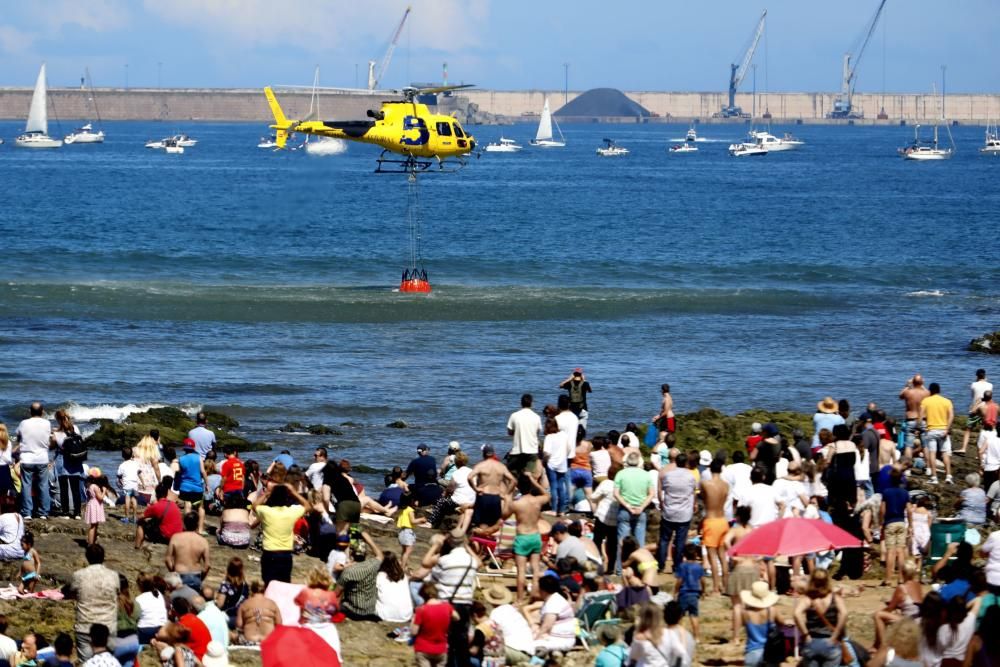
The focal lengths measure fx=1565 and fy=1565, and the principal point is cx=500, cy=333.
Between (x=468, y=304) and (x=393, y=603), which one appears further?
(x=468, y=304)

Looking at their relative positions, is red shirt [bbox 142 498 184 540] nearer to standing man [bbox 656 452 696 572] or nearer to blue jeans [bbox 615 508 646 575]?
blue jeans [bbox 615 508 646 575]

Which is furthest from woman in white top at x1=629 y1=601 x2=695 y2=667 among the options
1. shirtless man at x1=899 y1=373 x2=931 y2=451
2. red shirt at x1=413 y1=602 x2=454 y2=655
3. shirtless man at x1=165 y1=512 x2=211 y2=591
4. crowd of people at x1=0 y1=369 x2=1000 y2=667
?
shirtless man at x1=899 y1=373 x2=931 y2=451

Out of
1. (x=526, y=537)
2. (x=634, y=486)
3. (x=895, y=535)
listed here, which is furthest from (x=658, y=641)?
(x=895, y=535)

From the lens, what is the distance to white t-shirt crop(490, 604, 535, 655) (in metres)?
13.1

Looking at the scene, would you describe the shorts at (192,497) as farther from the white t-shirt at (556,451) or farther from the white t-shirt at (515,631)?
the white t-shirt at (515,631)

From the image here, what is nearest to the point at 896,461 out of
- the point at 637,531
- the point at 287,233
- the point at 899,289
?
the point at 637,531

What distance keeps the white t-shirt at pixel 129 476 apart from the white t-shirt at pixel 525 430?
182 inches

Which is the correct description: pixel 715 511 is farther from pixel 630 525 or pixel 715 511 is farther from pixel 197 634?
pixel 197 634

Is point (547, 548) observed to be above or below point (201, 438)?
below

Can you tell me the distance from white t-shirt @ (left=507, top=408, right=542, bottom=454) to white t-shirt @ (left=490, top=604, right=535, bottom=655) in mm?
4992

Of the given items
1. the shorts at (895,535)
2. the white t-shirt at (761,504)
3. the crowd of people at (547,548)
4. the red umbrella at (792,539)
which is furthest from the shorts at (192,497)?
the shorts at (895,535)

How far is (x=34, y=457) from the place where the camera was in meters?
17.8

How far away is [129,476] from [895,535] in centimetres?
899

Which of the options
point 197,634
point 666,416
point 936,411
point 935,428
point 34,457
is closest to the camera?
point 197,634
